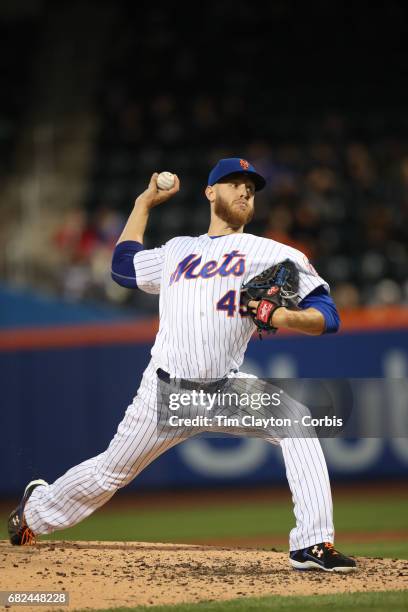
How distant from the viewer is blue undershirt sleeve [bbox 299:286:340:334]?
4.15m

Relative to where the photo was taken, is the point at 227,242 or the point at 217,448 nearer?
the point at 227,242

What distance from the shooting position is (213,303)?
4.36 m

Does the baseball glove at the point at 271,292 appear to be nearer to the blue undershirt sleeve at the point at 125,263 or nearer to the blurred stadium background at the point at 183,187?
the blue undershirt sleeve at the point at 125,263

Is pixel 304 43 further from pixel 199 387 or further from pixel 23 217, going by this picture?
pixel 199 387

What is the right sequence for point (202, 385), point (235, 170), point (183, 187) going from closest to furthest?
1. point (202, 385)
2. point (235, 170)
3. point (183, 187)

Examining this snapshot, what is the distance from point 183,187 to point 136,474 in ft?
23.0

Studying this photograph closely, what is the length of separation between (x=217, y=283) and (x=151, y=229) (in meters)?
6.75

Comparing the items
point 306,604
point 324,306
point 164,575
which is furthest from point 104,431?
point 306,604

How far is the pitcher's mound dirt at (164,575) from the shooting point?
158 inches

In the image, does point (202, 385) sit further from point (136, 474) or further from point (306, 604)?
point (306, 604)

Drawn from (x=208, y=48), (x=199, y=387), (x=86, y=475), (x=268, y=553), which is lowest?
(x=268, y=553)

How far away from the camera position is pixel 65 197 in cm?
1192

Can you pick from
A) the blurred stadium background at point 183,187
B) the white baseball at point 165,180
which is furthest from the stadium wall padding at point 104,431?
the white baseball at point 165,180

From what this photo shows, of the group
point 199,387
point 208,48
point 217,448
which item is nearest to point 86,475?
point 199,387
